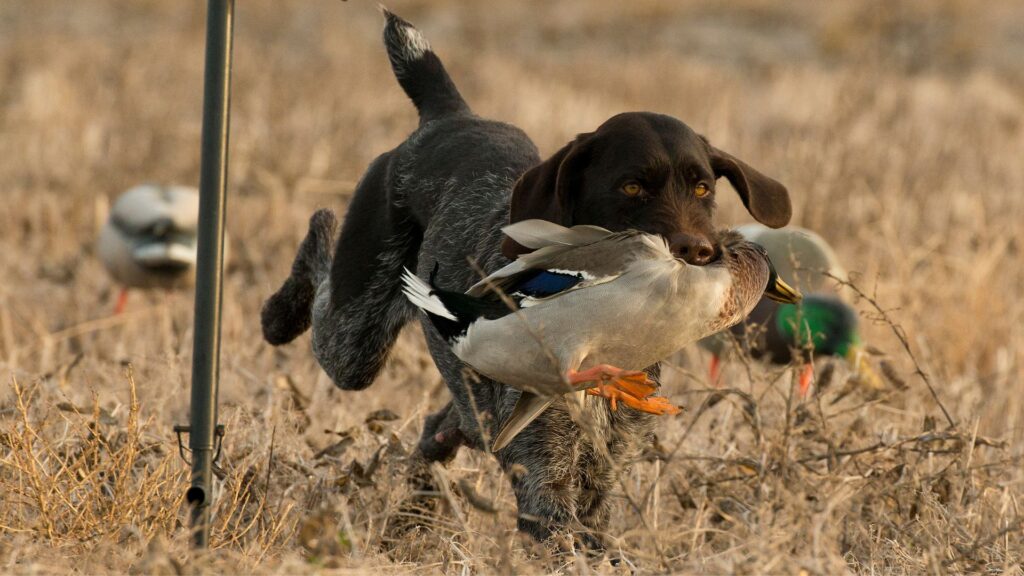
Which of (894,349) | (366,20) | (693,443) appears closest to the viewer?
(693,443)

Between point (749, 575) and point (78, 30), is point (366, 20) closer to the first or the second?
point (78, 30)

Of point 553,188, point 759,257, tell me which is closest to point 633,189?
point 553,188

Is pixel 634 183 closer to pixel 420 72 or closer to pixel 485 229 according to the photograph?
pixel 485 229

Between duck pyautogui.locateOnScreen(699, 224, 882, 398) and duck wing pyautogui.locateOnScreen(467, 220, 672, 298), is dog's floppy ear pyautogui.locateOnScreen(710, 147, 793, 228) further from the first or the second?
duck pyautogui.locateOnScreen(699, 224, 882, 398)

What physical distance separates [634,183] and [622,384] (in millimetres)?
704

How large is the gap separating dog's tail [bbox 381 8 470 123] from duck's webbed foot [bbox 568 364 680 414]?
1.90 metres

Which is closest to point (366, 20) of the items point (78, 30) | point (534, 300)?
point (78, 30)

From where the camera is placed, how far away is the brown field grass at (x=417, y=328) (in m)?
3.27

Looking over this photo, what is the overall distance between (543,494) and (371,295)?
114cm

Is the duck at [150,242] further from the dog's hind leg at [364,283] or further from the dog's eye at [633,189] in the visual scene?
the dog's eye at [633,189]

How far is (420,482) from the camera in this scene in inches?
168

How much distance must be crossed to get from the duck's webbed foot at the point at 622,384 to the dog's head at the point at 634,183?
0.51 m

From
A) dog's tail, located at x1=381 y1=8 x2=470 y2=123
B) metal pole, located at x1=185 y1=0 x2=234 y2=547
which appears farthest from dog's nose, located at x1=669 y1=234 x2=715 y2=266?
dog's tail, located at x1=381 y1=8 x2=470 y2=123

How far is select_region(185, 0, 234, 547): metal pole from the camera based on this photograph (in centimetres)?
318
